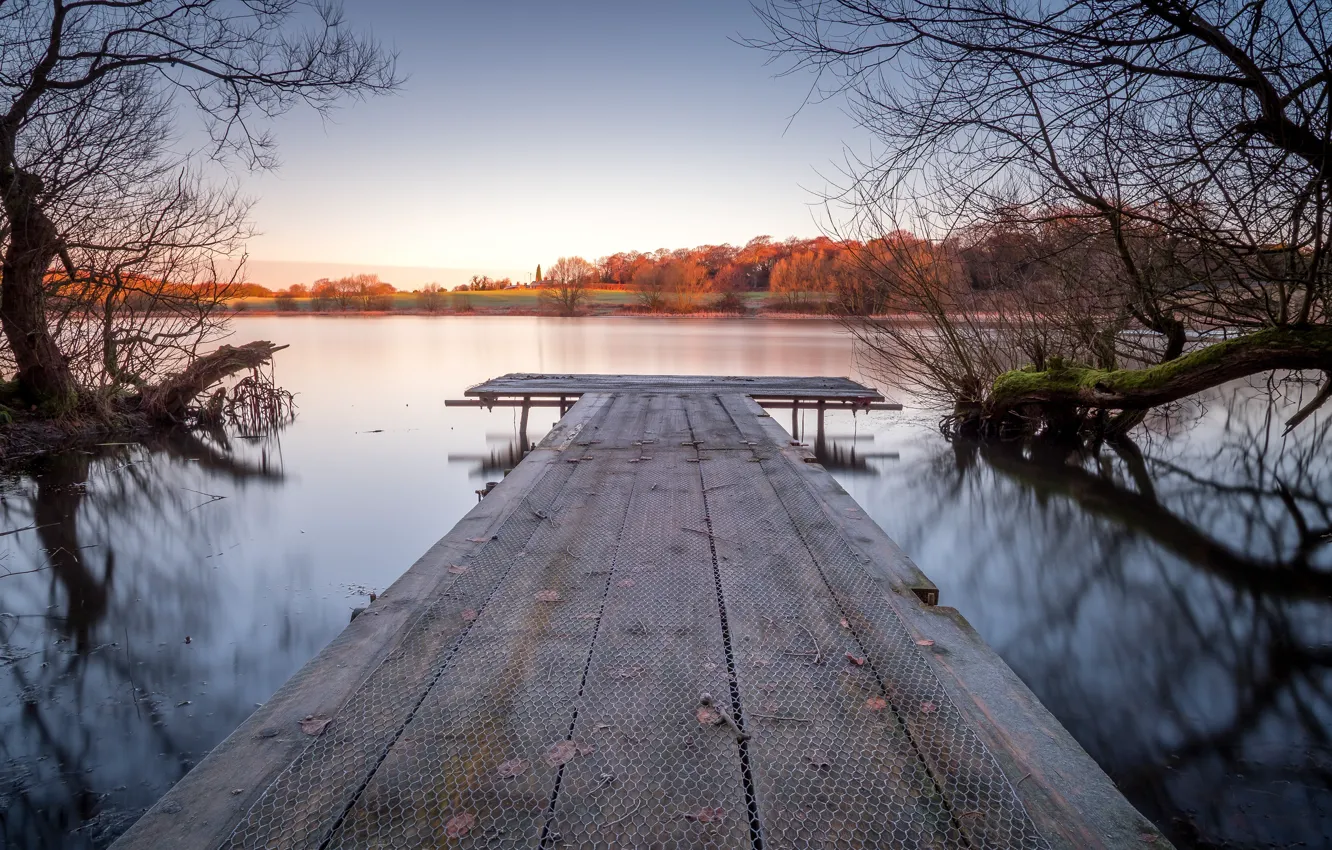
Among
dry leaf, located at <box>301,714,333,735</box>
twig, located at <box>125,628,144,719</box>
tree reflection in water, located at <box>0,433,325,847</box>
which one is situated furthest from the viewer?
twig, located at <box>125,628,144,719</box>

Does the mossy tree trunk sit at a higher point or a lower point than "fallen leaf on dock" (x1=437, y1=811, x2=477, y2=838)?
higher

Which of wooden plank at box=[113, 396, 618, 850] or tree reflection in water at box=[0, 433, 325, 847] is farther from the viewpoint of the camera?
tree reflection in water at box=[0, 433, 325, 847]

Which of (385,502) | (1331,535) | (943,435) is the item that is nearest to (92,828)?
(385,502)

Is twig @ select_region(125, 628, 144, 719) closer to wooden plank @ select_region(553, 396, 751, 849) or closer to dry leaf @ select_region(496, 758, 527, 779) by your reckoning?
wooden plank @ select_region(553, 396, 751, 849)

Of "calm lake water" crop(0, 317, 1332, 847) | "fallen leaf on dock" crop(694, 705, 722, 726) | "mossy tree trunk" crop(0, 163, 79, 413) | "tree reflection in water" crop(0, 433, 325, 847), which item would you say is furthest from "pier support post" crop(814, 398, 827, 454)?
"mossy tree trunk" crop(0, 163, 79, 413)

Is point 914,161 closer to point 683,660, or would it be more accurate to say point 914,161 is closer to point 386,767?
point 683,660

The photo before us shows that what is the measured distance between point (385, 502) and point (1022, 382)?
8150 mm

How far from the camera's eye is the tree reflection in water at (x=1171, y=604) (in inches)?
117

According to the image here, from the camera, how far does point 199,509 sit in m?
7.21

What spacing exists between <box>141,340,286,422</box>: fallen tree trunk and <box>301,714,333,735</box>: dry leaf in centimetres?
1083

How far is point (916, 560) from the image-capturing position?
6.03m

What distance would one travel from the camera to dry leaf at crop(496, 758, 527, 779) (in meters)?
1.52

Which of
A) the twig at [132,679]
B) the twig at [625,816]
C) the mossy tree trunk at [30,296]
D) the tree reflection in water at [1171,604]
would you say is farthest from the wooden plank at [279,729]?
the mossy tree trunk at [30,296]

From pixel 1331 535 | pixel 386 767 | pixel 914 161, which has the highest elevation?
pixel 914 161
